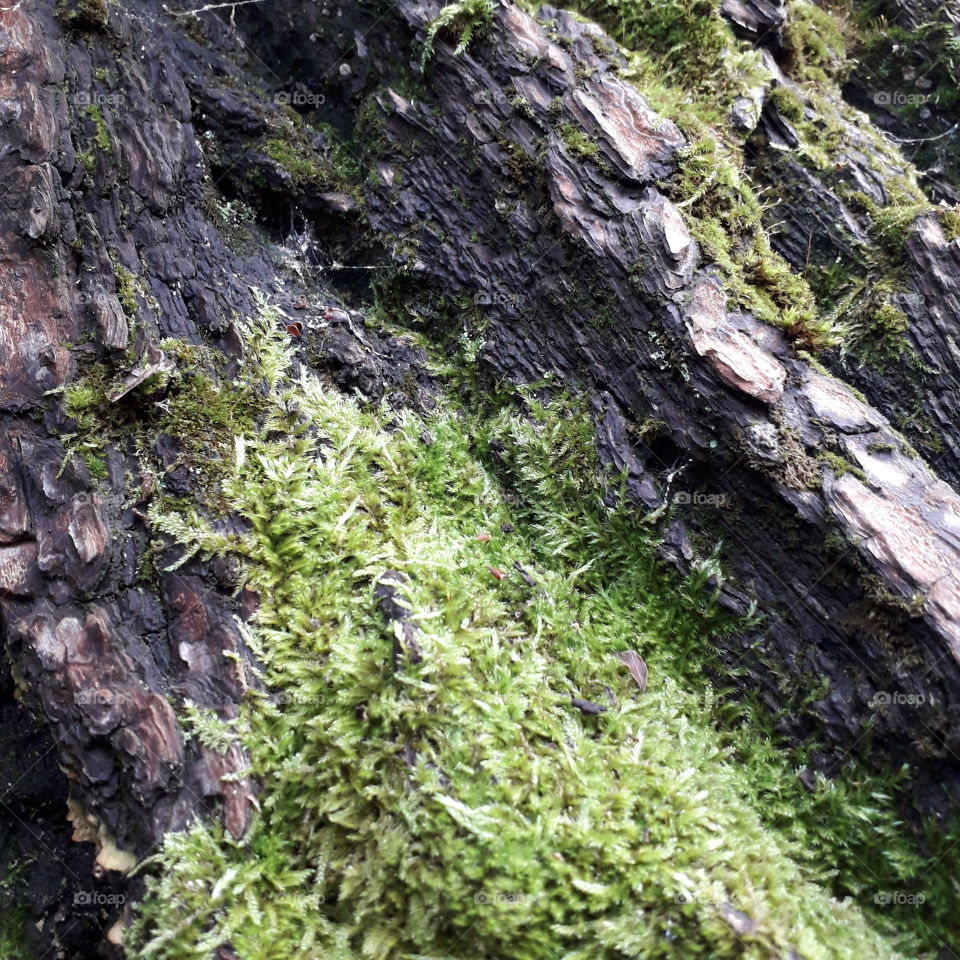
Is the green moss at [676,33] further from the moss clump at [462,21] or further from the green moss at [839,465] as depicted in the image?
the green moss at [839,465]

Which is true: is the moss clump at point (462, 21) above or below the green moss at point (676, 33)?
below

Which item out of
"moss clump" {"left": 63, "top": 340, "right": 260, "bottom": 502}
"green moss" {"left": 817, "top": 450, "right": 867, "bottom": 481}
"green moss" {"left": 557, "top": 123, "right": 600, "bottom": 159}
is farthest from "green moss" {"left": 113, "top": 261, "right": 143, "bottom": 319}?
"green moss" {"left": 817, "top": 450, "right": 867, "bottom": 481}

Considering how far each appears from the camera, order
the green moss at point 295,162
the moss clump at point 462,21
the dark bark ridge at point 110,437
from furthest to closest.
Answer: the green moss at point 295,162
the moss clump at point 462,21
the dark bark ridge at point 110,437

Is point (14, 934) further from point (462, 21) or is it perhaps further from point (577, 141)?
point (462, 21)

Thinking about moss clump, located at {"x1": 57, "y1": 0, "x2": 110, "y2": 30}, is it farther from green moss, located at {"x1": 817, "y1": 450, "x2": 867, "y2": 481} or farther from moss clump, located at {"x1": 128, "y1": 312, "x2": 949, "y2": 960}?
green moss, located at {"x1": 817, "y1": 450, "x2": 867, "y2": 481}

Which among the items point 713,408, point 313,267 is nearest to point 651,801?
point 713,408

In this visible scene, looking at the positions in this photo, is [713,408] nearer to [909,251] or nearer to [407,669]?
[909,251]

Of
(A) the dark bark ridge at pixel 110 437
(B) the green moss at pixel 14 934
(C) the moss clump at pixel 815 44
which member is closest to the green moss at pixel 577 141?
(A) the dark bark ridge at pixel 110 437
